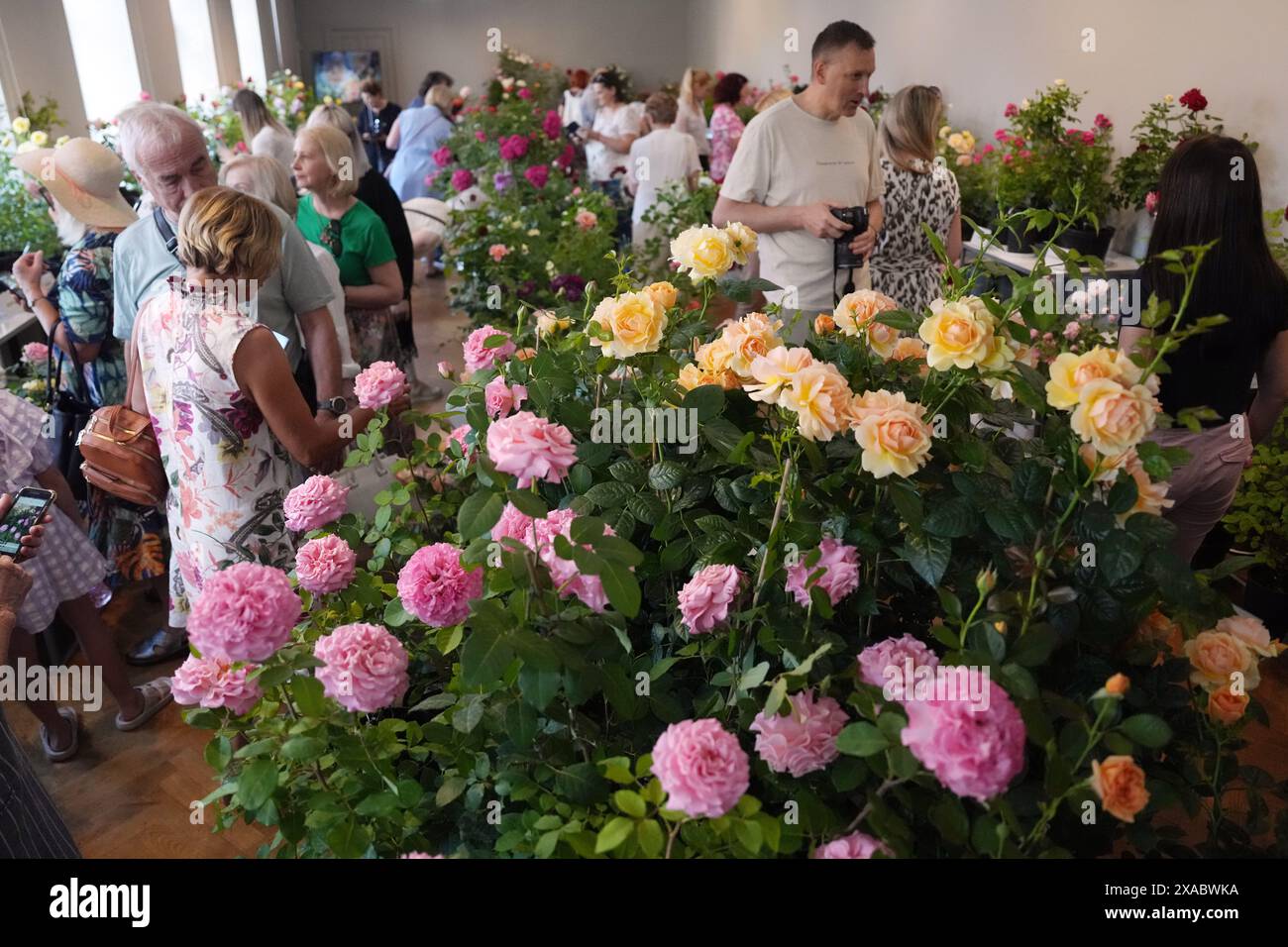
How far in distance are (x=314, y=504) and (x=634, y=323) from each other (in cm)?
58

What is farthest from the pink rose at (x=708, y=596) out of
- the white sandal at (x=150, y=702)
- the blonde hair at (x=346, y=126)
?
the blonde hair at (x=346, y=126)

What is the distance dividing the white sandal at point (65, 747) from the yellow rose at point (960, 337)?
253 centimetres

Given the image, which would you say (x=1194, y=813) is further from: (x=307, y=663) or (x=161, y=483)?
(x=161, y=483)

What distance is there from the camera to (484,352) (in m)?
1.43

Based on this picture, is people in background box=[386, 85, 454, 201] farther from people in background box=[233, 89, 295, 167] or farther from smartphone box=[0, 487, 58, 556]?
smartphone box=[0, 487, 58, 556]

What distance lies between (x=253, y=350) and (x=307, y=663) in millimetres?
1027

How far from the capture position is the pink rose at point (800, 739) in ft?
2.83

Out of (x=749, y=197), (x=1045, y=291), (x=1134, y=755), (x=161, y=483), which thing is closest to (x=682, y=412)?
(x=1045, y=291)

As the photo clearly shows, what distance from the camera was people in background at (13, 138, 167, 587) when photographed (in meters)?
2.56

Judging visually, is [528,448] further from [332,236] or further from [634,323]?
[332,236]

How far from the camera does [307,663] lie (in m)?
0.96

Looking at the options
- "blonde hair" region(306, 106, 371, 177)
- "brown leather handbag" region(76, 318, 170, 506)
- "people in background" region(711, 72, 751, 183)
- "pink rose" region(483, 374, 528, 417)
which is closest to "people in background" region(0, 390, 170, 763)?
"brown leather handbag" region(76, 318, 170, 506)

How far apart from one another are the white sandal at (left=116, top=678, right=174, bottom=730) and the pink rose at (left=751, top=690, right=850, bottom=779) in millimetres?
2244

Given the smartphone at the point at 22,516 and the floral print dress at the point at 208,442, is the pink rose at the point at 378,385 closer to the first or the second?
the floral print dress at the point at 208,442
